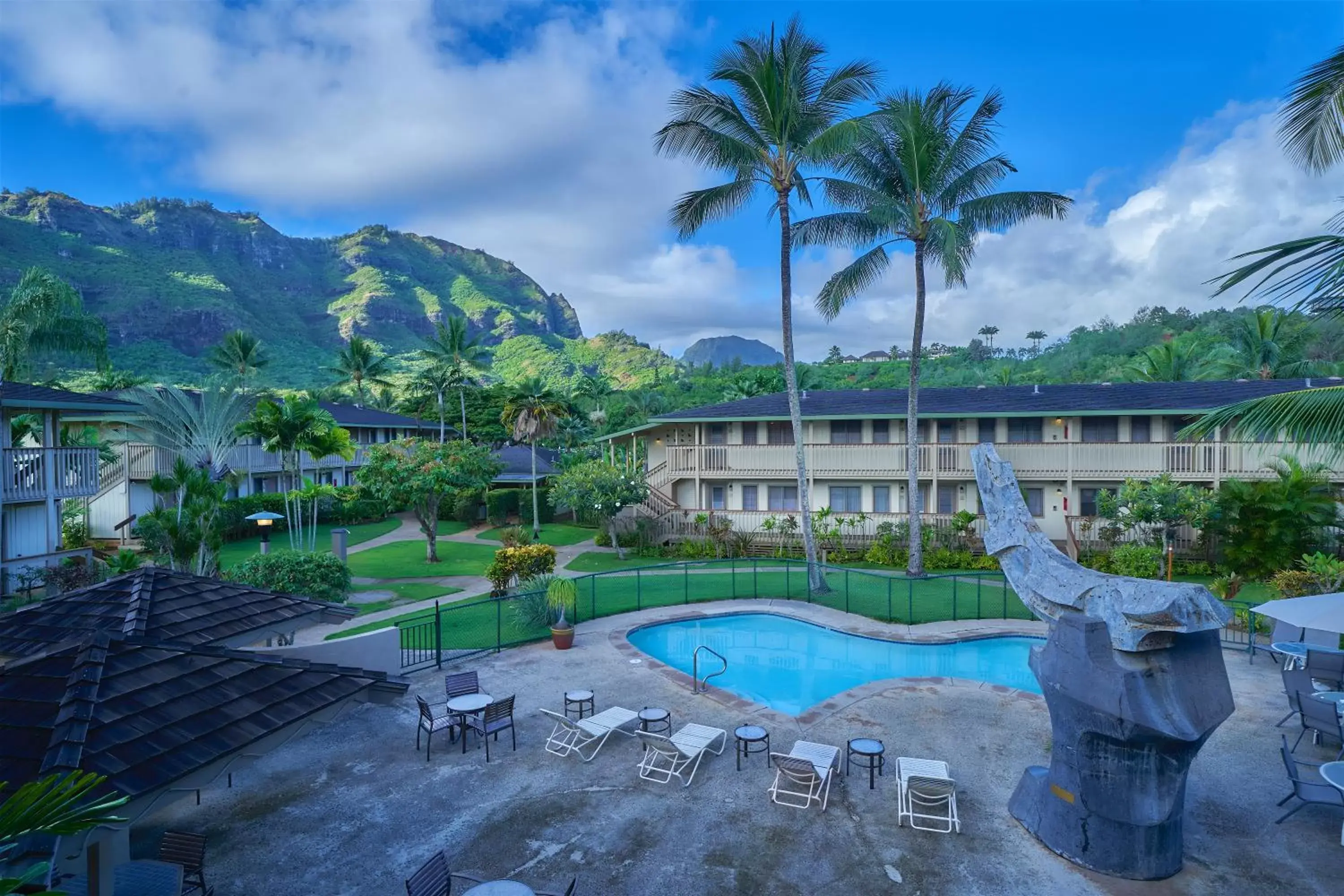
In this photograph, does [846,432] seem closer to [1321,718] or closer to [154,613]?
[1321,718]

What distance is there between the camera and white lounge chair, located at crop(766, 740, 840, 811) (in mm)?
8836

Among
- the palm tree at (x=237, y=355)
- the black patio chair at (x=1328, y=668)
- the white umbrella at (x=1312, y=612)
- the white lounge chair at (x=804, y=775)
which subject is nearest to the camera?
the white lounge chair at (x=804, y=775)

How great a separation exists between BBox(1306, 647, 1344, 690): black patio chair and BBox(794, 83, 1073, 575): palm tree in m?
11.5

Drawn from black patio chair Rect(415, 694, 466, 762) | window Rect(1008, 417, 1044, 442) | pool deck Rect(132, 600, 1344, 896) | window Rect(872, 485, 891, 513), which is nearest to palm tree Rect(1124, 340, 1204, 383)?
window Rect(1008, 417, 1044, 442)

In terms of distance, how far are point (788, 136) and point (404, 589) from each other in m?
18.6

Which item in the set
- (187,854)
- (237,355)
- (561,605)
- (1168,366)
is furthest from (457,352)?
(187,854)

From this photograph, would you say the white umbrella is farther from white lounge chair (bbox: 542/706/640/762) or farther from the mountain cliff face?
the mountain cliff face

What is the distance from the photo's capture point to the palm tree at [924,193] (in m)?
20.8

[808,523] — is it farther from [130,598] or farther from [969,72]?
[130,598]

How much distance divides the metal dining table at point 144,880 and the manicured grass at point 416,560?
1816 centimetres

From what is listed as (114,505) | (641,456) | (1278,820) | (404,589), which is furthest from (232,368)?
(1278,820)

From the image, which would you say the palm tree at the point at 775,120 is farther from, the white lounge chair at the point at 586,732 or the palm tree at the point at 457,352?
the palm tree at the point at 457,352

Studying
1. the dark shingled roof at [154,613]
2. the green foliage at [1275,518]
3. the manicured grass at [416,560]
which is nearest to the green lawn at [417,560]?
the manicured grass at [416,560]

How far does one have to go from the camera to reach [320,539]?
32312mm
